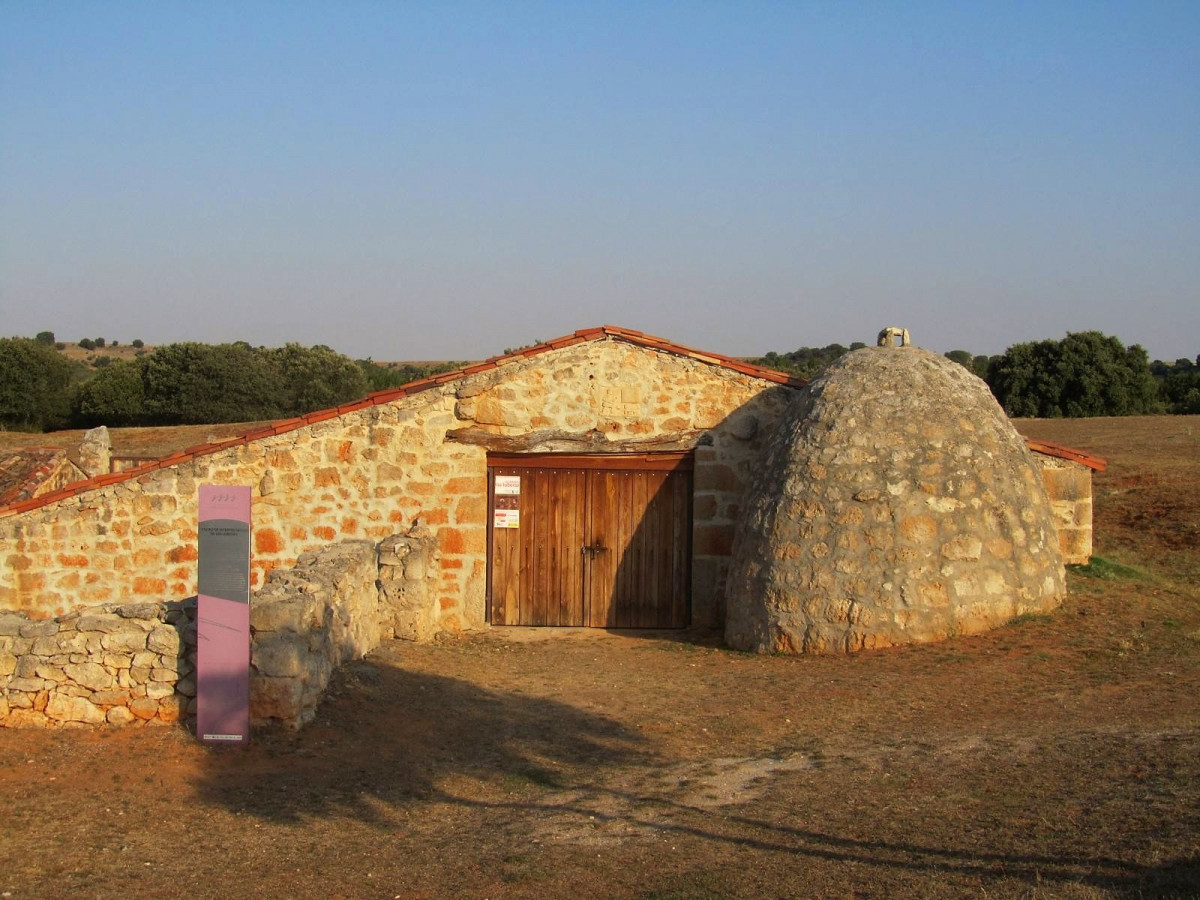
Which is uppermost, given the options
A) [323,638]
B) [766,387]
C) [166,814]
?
[766,387]

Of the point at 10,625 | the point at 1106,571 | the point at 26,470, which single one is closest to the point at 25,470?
the point at 26,470

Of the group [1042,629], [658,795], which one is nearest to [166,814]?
[658,795]

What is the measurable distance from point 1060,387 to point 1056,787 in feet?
111

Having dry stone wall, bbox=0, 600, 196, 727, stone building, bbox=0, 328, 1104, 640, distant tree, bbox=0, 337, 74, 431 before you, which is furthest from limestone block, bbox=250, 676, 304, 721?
distant tree, bbox=0, 337, 74, 431

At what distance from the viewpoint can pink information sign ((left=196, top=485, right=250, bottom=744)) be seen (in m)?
7.27

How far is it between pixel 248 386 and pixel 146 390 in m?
3.67

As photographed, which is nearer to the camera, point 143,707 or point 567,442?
point 143,707

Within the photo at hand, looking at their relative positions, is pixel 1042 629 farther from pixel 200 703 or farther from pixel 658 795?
pixel 200 703

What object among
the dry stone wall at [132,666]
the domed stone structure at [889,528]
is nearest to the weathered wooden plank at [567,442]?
the domed stone structure at [889,528]

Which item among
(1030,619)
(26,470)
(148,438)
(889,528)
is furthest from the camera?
(148,438)

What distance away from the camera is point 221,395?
3878 centimetres

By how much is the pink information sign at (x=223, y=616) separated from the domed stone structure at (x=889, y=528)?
4816 mm

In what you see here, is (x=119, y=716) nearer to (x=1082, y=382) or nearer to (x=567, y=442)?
(x=567, y=442)

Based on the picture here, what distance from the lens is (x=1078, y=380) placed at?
3659 centimetres
